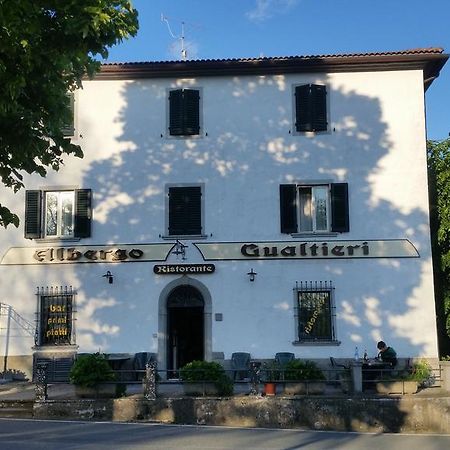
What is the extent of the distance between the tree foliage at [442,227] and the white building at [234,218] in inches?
41.2

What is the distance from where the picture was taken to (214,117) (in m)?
18.8

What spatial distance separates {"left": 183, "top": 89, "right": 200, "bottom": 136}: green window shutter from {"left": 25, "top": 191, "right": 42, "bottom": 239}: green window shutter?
4.88 m

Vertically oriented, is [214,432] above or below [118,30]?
below

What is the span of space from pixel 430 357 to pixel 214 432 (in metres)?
7.98

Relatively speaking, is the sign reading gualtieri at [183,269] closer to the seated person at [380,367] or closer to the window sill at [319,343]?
the window sill at [319,343]

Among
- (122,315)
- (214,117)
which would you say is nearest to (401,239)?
(214,117)

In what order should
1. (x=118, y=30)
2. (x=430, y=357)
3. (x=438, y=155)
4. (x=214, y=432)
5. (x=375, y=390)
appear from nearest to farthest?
1. (x=118, y=30)
2. (x=214, y=432)
3. (x=375, y=390)
4. (x=430, y=357)
5. (x=438, y=155)

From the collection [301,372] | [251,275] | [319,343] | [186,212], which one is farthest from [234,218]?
[301,372]

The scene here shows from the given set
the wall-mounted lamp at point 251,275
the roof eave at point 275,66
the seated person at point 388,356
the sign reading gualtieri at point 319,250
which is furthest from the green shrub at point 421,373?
the roof eave at point 275,66

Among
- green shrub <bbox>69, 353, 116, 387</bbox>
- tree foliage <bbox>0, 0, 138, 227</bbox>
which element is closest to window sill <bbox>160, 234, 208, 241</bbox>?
green shrub <bbox>69, 353, 116, 387</bbox>

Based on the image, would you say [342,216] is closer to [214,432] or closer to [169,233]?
[169,233]

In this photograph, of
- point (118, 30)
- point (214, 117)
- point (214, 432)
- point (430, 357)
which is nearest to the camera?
point (118, 30)

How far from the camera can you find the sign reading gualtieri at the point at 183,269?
17953 millimetres

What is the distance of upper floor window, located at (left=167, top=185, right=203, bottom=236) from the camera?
18328 mm
